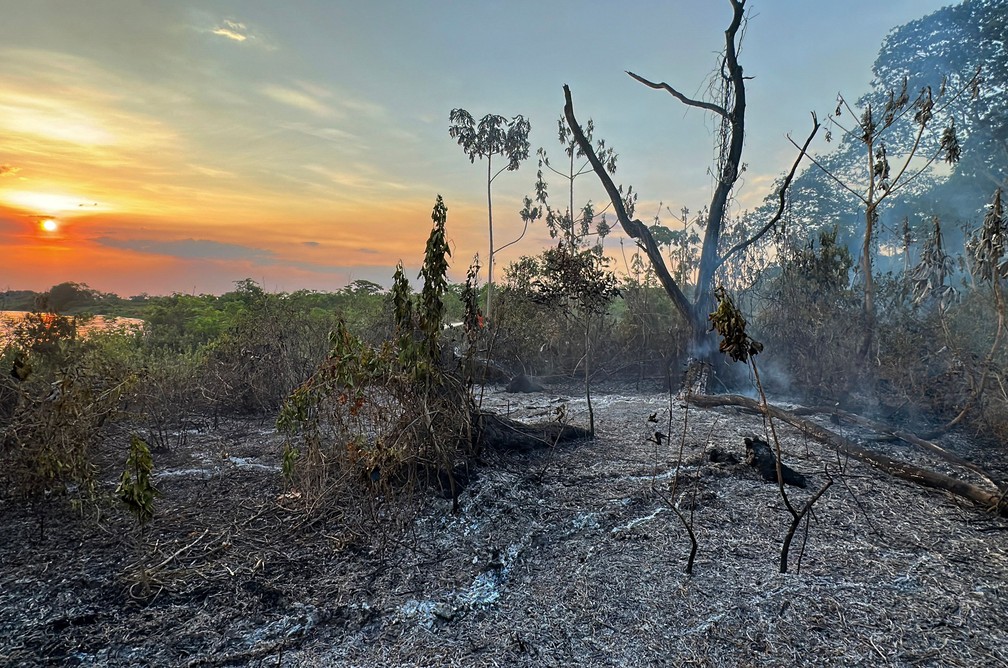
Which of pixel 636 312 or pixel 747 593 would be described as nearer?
pixel 747 593

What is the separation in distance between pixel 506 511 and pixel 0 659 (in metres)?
2.95

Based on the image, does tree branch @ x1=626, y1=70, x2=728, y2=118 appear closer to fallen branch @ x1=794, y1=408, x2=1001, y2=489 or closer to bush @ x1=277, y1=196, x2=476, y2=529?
fallen branch @ x1=794, y1=408, x2=1001, y2=489

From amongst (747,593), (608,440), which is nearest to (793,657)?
(747,593)

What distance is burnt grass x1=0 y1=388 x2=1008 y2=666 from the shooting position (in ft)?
9.30

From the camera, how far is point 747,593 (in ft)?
10.6

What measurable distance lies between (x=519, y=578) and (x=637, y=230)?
728cm

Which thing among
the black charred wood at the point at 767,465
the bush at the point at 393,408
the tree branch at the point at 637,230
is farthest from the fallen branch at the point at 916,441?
the bush at the point at 393,408

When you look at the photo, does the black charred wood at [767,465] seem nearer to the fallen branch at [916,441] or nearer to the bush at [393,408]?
the fallen branch at [916,441]

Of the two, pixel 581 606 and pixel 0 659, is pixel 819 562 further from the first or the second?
pixel 0 659

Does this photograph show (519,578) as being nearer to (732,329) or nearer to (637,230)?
(732,329)

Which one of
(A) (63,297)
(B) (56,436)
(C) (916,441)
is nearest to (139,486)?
(B) (56,436)

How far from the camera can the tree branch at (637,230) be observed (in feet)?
30.6

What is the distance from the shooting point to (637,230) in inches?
378

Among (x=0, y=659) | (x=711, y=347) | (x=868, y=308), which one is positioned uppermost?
(x=868, y=308)
